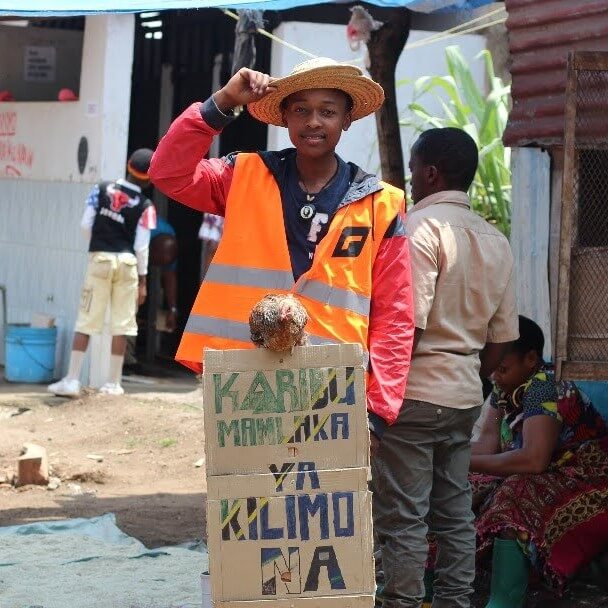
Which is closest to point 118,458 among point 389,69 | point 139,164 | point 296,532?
point 139,164

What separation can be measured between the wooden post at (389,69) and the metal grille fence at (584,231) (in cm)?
246

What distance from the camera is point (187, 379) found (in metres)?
10.8

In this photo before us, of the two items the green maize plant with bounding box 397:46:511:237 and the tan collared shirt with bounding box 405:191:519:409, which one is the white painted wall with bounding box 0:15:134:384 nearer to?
the green maize plant with bounding box 397:46:511:237

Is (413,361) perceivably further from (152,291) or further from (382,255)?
(152,291)

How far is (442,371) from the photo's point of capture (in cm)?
414

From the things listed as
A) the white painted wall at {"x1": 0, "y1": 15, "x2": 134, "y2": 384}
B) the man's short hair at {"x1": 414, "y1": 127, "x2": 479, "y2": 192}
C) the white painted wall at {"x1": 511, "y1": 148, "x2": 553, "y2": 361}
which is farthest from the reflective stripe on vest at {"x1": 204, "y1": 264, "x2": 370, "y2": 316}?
the white painted wall at {"x1": 0, "y1": 15, "x2": 134, "y2": 384}

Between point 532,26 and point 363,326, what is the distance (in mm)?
2646

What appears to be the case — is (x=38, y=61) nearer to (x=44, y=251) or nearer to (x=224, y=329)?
(x=44, y=251)

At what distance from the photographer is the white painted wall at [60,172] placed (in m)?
9.88

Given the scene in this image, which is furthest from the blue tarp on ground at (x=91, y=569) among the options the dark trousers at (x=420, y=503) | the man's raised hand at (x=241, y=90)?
the man's raised hand at (x=241, y=90)

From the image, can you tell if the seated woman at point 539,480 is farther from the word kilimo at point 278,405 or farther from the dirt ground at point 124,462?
the word kilimo at point 278,405

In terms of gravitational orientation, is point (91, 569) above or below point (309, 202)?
below

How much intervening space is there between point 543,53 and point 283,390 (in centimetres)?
295

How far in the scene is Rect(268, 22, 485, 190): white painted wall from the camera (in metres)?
9.93
